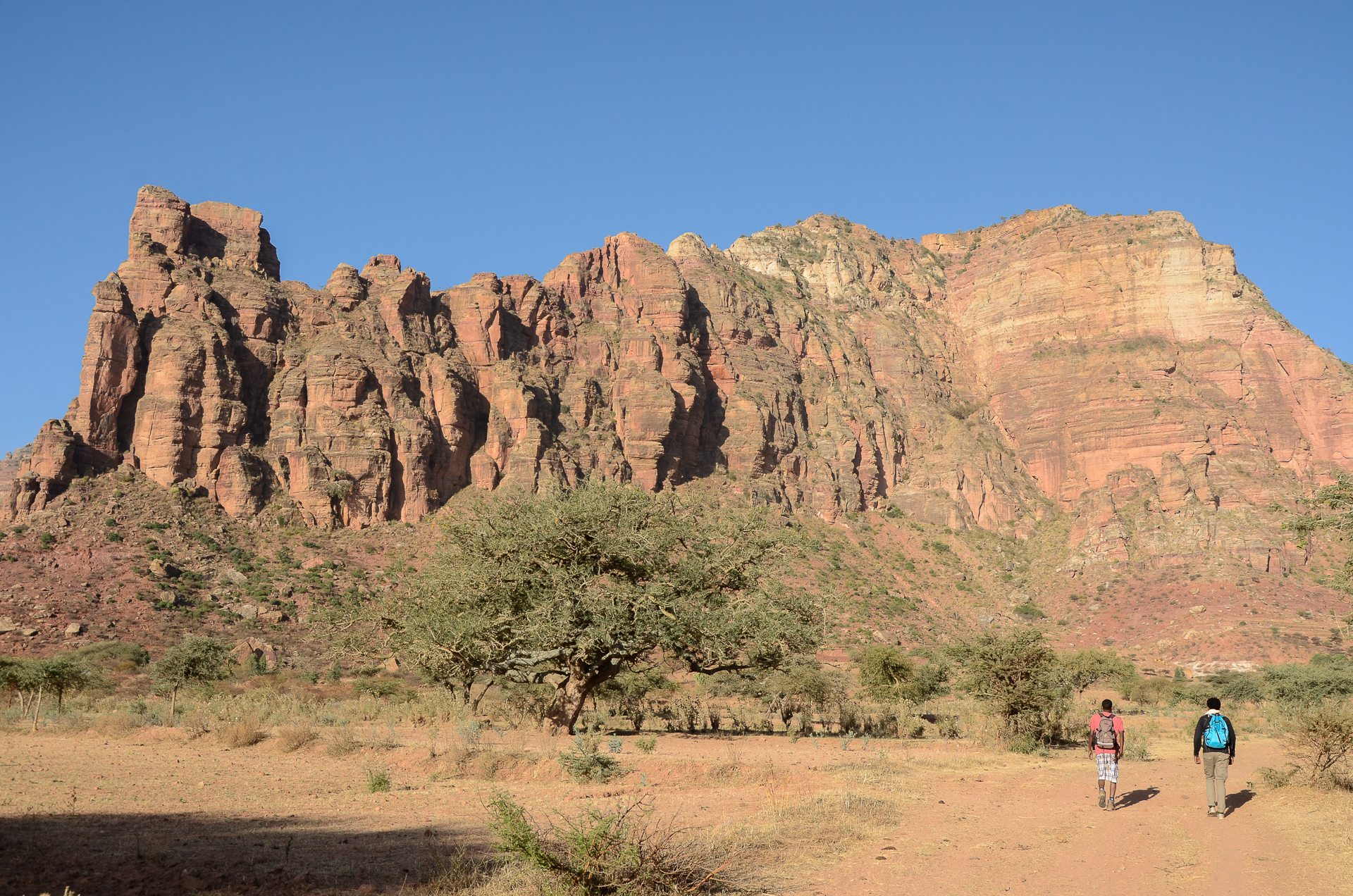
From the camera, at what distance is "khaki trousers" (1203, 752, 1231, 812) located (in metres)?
12.6

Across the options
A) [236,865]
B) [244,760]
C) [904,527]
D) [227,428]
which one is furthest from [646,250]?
[236,865]

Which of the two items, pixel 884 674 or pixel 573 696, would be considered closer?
pixel 573 696

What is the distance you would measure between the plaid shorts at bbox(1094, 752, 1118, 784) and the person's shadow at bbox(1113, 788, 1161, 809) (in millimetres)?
595

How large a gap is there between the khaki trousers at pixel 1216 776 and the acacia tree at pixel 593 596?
9.43m

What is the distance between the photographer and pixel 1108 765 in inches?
521

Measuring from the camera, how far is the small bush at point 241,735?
→ 19.8 metres

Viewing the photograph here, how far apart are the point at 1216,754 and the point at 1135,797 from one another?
2385mm

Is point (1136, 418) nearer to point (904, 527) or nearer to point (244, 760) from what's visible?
point (904, 527)

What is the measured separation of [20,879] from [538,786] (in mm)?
7252

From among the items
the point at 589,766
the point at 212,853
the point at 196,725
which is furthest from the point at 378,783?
the point at 196,725

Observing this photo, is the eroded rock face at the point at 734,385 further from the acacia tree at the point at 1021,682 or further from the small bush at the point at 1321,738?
the small bush at the point at 1321,738

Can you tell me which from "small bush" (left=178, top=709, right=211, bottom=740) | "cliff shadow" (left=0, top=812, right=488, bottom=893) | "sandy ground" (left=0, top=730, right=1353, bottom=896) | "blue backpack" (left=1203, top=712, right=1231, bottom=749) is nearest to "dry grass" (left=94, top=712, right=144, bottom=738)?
"small bush" (left=178, top=709, right=211, bottom=740)

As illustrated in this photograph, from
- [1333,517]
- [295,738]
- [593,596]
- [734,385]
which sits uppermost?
[734,385]

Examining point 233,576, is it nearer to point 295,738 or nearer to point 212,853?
point 295,738
